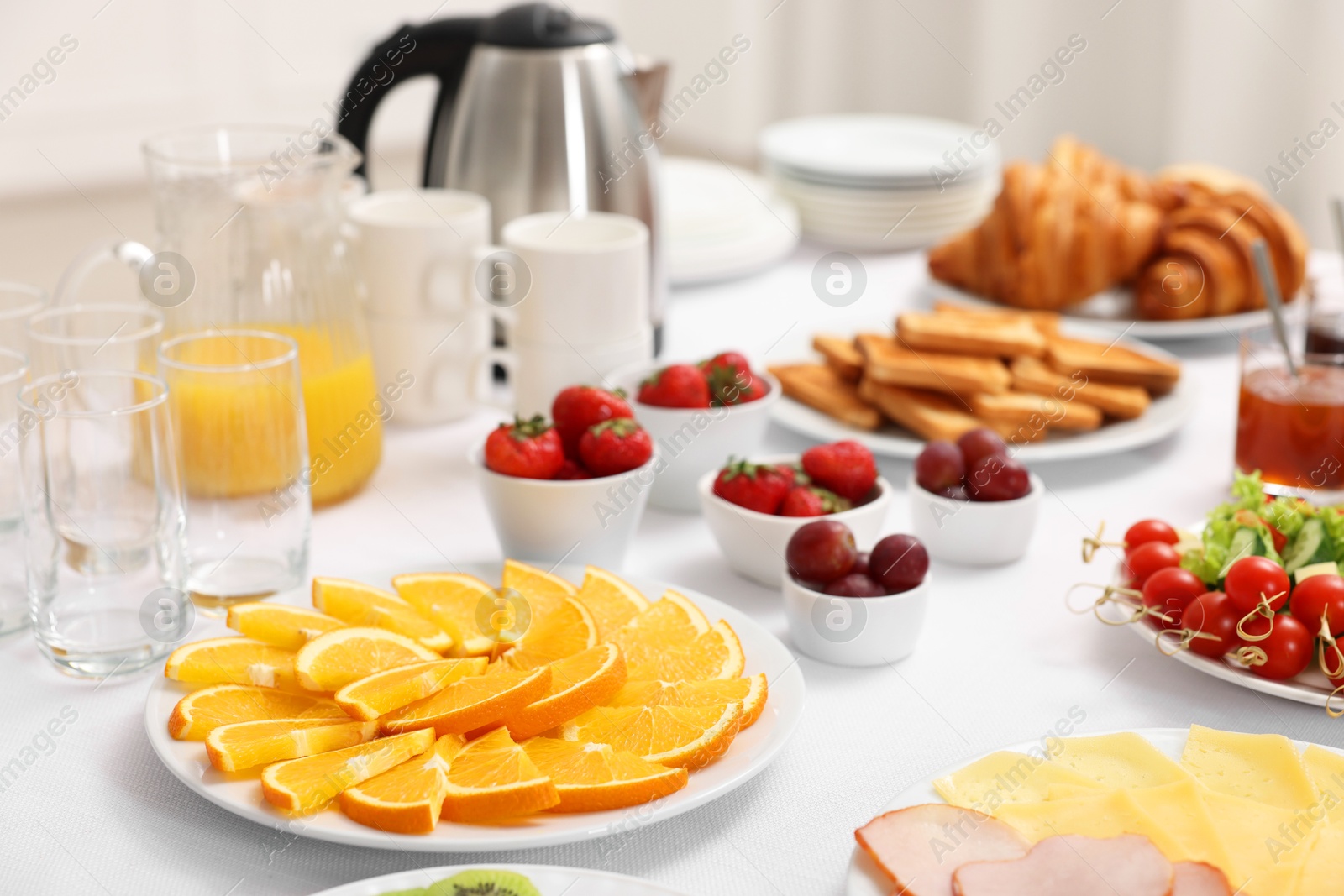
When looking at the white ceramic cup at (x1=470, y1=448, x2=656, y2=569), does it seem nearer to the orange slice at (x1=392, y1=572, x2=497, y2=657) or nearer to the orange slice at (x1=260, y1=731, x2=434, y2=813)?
the orange slice at (x1=392, y1=572, x2=497, y2=657)

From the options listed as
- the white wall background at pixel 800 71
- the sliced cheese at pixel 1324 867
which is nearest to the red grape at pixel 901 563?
the sliced cheese at pixel 1324 867

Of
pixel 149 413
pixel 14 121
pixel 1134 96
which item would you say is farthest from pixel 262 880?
pixel 14 121

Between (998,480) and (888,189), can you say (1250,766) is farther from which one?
(888,189)

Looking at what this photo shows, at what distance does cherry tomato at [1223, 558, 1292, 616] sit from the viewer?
2.74 feet

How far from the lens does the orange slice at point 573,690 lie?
2.39ft

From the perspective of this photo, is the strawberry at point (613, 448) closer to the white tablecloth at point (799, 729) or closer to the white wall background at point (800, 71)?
the white tablecloth at point (799, 729)

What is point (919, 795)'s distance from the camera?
698mm

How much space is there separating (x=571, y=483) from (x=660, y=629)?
6.2 inches

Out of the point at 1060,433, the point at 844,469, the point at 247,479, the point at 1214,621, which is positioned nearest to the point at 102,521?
the point at 247,479

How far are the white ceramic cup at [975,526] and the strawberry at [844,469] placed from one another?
56 millimetres

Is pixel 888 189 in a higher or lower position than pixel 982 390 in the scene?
higher

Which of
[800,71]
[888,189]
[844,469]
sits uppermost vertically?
[800,71]

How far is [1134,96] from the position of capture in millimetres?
2484

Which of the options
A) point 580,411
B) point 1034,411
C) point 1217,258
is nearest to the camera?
point 580,411
